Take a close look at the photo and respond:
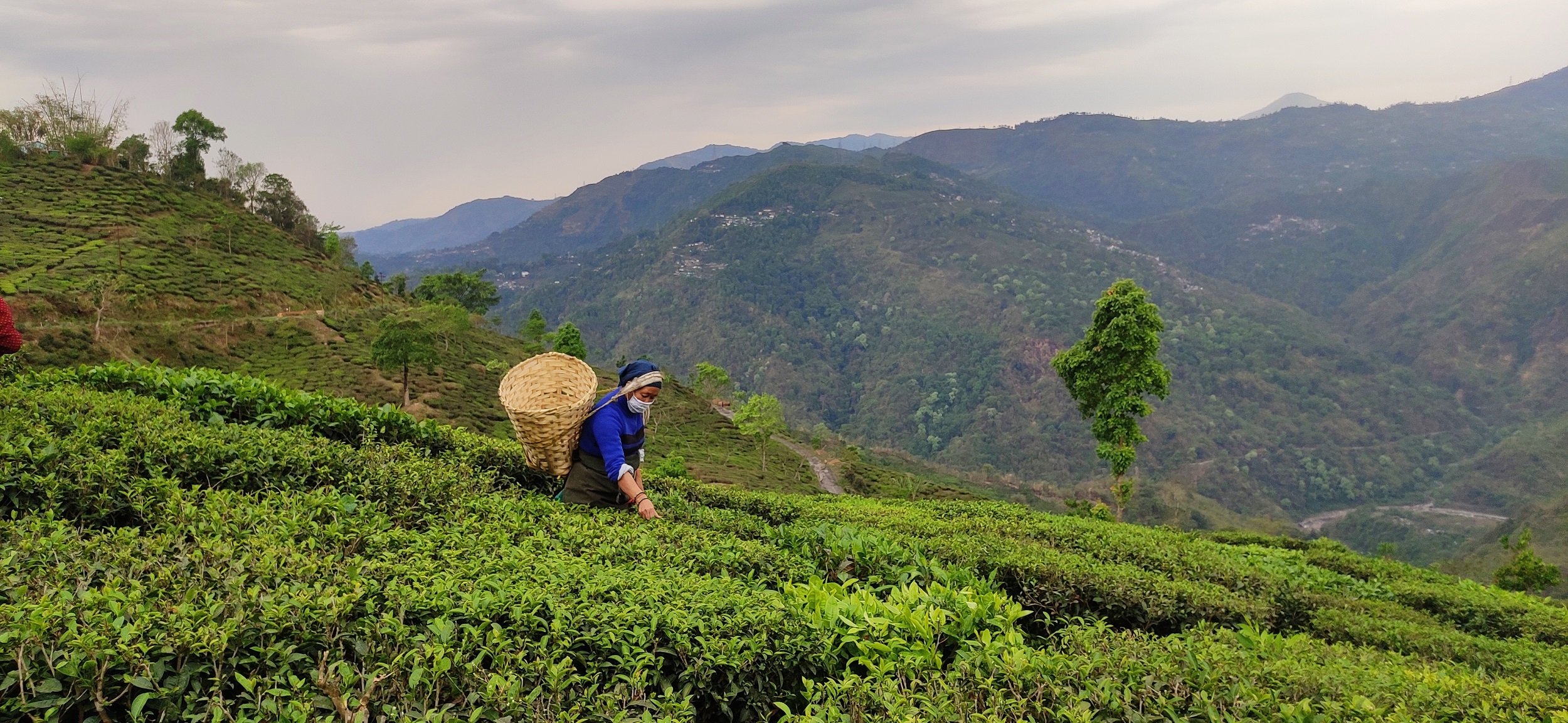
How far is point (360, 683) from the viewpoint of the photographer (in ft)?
6.52

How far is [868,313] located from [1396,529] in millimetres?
90757

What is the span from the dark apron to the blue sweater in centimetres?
6

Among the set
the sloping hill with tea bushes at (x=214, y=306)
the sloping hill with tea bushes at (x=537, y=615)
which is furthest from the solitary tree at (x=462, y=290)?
the sloping hill with tea bushes at (x=537, y=615)

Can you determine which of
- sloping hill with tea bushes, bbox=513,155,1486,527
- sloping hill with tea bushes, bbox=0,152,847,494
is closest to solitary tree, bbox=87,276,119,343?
sloping hill with tea bushes, bbox=0,152,847,494

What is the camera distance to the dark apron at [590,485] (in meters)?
4.99

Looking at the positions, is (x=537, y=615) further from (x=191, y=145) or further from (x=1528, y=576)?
(x=191, y=145)

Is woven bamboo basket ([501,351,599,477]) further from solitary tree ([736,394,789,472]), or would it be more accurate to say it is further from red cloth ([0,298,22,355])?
solitary tree ([736,394,789,472])

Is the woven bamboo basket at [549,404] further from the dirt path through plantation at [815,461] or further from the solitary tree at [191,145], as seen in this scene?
the solitary tree at [191,145]

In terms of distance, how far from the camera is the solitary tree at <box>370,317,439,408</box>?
28.8 m

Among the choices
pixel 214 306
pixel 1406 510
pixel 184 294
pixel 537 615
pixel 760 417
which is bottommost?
pixel 1406 510

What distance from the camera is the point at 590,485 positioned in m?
5.01

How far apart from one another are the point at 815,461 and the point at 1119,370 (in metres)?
36.8

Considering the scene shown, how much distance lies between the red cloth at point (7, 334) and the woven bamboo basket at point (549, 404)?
3006mm

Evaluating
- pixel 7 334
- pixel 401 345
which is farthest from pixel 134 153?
pixel 7 334
